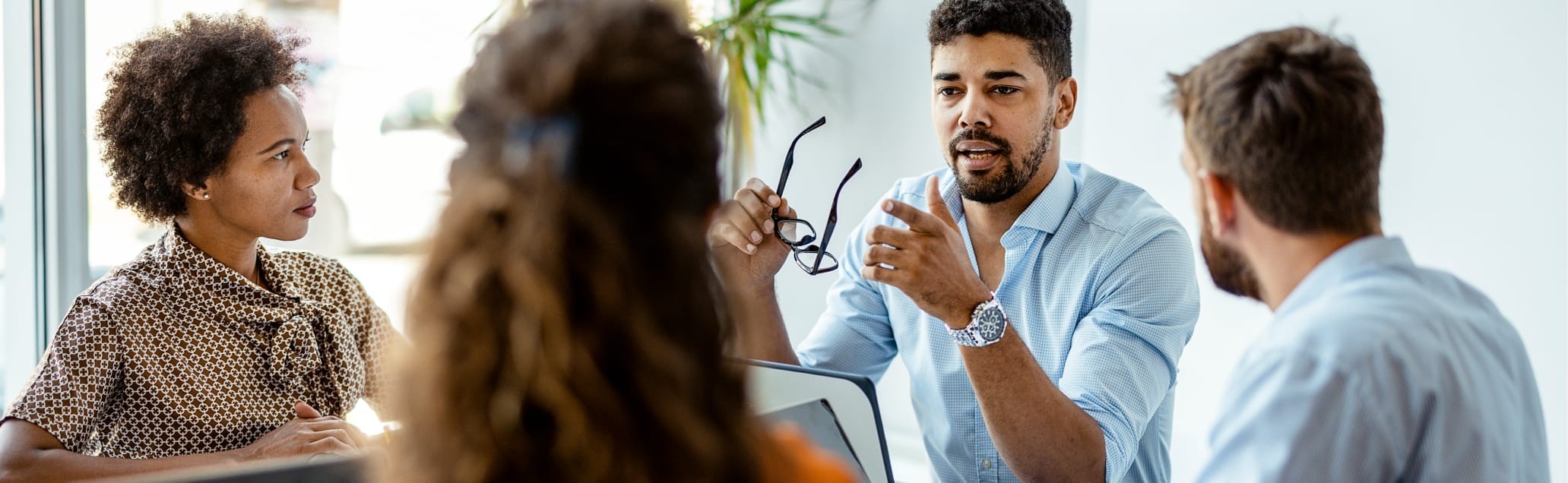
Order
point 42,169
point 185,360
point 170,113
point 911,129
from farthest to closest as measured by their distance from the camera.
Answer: point 911,129 → point 42,169 → point 170,113 → point 185,360

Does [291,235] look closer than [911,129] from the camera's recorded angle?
Yes

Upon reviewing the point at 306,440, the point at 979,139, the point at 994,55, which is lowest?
the point at 306,440

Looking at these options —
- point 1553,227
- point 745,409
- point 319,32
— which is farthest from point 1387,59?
point 319,32

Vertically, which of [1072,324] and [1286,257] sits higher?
[1286,257]

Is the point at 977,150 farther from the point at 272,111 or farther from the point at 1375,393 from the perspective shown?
the point at 272,111

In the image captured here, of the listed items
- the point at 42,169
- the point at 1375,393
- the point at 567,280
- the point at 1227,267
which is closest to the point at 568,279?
the point at 567,280

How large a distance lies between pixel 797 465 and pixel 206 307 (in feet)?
4.35

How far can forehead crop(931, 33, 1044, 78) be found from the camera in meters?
1.83

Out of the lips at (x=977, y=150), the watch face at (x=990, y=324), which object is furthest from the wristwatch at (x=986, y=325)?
the lips at (x=977, y=150)

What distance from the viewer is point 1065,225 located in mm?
1789

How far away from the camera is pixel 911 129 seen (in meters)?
3.33

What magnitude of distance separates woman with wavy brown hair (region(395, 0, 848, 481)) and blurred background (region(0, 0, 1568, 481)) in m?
1.17

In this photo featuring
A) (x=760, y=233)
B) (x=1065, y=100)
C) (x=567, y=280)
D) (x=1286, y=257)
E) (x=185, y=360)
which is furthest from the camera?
(x=1065, y=100)

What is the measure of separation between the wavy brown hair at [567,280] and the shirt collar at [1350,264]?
697 millimetres
